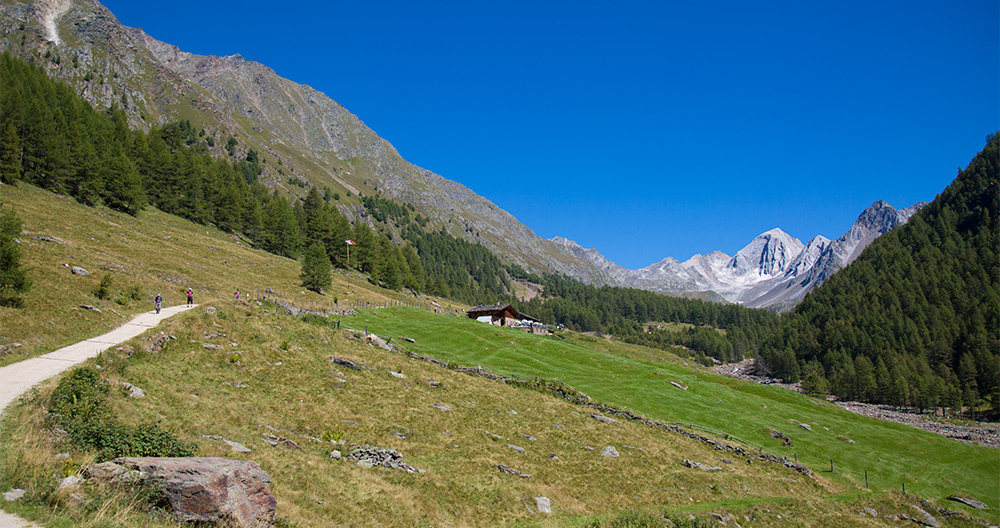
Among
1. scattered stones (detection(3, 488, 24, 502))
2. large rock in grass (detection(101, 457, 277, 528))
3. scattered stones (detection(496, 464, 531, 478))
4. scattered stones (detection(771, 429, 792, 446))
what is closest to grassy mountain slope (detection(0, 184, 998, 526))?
scattered stones (detection(3, 488, 24, 502))

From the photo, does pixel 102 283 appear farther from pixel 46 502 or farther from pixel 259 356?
pixel 46 502

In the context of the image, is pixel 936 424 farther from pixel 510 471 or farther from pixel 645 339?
pixel 645 339

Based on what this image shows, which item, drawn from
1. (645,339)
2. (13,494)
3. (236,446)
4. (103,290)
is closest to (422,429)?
(236,446)

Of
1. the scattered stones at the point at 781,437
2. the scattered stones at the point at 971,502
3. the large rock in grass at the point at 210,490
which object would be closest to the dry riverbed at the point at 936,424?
the scattered stones at the point at 971,502

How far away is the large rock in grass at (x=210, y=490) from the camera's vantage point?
35.1 ft

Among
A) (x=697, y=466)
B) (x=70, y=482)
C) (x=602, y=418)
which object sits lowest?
(x=697, y=466)

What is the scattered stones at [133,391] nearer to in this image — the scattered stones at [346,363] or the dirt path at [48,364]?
the dirt path at [48,364]

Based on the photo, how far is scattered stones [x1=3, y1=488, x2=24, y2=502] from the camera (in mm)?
9554

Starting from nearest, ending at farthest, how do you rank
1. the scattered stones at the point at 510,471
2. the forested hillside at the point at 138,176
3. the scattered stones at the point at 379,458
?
the scattered stones at the point at 379,458 → the scattered stones at the point at 510,471 → the forested hillside at the point at 138,176

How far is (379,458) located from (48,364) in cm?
1474

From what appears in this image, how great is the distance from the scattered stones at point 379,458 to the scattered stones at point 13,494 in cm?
1102

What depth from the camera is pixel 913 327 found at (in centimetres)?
14175

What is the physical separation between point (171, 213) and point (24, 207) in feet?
137

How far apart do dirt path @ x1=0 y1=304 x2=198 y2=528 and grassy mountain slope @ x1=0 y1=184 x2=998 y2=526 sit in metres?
1.04
